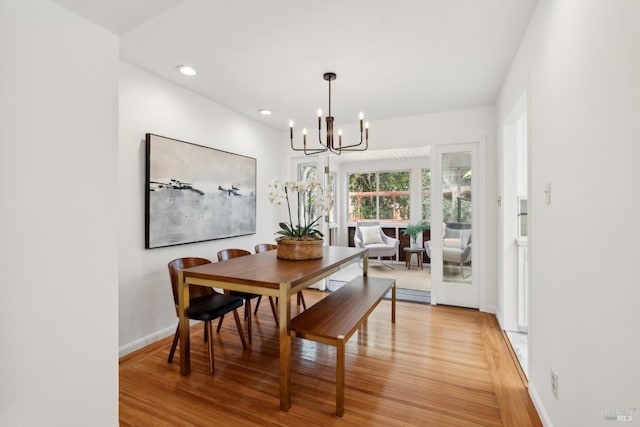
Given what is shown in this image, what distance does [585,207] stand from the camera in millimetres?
1255

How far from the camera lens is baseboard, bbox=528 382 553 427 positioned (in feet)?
5.69

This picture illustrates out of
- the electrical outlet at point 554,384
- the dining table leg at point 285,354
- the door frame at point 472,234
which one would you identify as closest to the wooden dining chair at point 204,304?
the dining table leg at point 285,354

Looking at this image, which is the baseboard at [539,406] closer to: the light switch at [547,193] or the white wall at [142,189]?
the light switch at [547,193]

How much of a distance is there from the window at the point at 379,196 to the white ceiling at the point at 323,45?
3865 millimetres

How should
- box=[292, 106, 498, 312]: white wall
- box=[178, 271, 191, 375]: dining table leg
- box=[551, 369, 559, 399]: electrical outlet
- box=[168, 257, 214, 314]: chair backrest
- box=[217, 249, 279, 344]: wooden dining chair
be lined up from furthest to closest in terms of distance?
box=[292, 106, 498, 312]: white wall
box=[217, 249, 279, 344]: wooden dining chair
box=[168, 257, 214, 314]: chair backrest
box=[178, 271, 191, 375]: dining table leg
box=[551, 369, 559, 399]: electrical outlet

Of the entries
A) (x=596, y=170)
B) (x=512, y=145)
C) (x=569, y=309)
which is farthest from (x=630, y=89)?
(x=512, y=145)

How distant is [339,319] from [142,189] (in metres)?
2.08

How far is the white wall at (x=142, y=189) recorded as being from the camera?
267 centimetres

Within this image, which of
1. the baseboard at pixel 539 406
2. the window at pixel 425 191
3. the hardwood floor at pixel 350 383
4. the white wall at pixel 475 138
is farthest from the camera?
the window at pixel 425 191

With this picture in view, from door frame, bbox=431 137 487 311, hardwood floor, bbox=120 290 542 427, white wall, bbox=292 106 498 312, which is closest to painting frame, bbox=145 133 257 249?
hardwood floor, bbox=120 290 542 427

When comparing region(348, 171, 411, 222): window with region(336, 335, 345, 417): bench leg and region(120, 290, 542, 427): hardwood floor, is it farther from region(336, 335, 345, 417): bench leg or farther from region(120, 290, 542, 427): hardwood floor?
region(336, 335, 345, 417): bench leg

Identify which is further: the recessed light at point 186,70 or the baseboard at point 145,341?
the recessed light at point 186,70

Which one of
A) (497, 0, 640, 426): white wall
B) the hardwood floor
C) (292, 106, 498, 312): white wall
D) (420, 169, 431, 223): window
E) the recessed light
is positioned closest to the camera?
(497, 0, 640, 426): white wall

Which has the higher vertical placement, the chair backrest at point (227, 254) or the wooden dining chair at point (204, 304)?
the chair backrest at point (227, 254)
